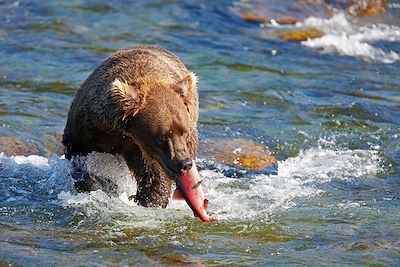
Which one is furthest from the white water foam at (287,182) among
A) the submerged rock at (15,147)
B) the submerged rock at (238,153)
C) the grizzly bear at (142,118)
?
the submerged rock at (15,147)

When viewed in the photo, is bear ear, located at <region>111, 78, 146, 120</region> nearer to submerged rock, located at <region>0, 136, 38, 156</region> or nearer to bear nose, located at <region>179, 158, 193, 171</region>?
bear nose, located at <region>179, 158, 193, 171</region>

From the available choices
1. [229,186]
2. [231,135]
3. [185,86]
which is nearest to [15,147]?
[229,186]

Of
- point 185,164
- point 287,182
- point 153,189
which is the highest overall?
point 185,164

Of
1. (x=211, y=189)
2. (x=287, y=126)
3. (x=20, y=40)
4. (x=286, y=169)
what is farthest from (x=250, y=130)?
(x=20, y=40)

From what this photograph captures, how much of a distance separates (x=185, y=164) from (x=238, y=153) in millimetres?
3457

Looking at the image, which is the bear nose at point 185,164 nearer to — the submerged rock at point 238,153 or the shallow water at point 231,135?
the shallow water at point 231,135

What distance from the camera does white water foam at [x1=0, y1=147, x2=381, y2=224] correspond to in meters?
8.08

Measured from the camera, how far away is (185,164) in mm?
7008

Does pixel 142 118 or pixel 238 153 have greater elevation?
pixel 142 118

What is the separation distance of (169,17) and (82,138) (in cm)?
1006

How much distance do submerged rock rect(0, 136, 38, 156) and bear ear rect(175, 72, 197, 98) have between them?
9.47 ft

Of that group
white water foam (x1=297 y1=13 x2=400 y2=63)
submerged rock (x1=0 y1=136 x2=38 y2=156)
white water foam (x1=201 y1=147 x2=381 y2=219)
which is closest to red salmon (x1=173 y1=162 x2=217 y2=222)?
white water foam (x1=201 y1=147 x2=381 y2=219)

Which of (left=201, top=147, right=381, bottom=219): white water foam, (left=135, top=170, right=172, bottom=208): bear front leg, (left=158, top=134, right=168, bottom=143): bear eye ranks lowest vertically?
(left=201, top=147, right=381, bottom=219): white water foam

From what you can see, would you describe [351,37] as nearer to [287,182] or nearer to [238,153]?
Result: [238,153]
